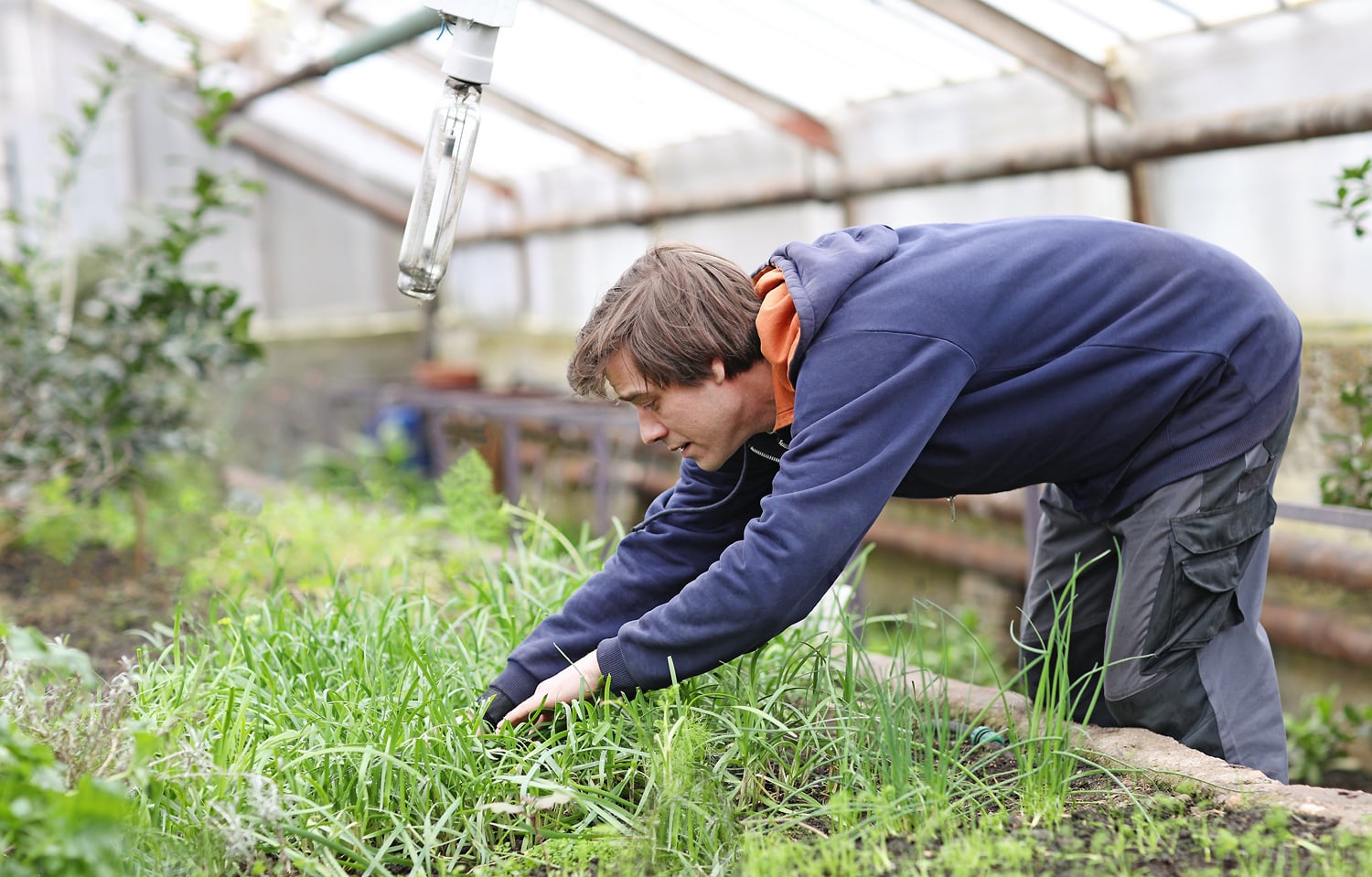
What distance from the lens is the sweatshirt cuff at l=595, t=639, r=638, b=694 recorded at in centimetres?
174

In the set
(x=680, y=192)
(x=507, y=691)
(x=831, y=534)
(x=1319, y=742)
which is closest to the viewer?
(x=831, y=534)

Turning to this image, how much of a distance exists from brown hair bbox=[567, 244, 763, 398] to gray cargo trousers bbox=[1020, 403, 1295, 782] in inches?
25.6

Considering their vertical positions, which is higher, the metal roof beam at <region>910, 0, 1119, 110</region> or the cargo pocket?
the metal roof beam at <region>910, 0, 1119, 110</region>

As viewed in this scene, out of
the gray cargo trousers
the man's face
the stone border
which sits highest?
the man's face

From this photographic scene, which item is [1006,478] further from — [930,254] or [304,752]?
[304,752]

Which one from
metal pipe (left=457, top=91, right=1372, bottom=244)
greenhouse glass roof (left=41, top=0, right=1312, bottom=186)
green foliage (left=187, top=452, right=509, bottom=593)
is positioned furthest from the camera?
greenhouse glass roof (left=41, top=0, right=1312, bottom=186)

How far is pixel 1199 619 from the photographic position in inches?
75.5

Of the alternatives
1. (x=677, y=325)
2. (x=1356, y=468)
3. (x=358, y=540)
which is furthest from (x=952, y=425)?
(x=358, y=540)

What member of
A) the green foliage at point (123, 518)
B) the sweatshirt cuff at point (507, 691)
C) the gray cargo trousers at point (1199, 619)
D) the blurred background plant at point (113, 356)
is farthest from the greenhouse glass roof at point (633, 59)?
the gray cargo trousers at point (1199, 619)

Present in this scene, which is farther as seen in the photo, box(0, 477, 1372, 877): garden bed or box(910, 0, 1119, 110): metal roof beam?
box(910, 0, 1119, 110): metal roof beam

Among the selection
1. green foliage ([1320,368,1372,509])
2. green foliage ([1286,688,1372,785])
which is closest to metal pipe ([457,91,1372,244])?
green foliage ([1320,368,1372,509])

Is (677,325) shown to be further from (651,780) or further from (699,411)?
(651,780)

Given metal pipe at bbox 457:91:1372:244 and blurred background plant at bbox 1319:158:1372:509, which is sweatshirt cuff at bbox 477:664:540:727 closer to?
blurred background plant at bbox 1319:158:1372:509

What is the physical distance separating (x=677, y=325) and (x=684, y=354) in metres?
0.05
